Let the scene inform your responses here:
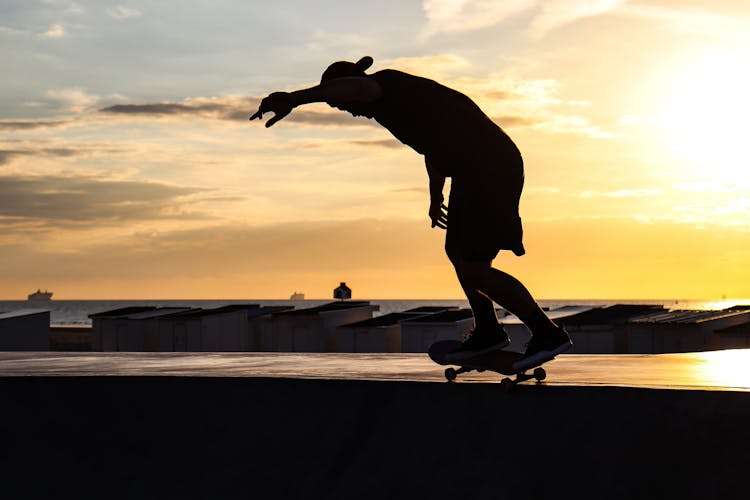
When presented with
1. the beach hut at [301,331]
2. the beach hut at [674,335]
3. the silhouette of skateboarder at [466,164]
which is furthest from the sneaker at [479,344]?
the beach hut at [301,331]

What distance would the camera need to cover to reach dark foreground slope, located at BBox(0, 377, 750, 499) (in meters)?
6.36

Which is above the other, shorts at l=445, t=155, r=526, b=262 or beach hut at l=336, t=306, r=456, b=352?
shorts at l=445, t=155, r=526, b=262

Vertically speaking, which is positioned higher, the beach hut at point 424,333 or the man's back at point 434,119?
the man's back at point 434,119

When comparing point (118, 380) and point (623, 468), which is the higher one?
point (118, 380)

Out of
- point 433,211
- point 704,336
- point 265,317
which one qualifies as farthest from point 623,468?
point 265,317

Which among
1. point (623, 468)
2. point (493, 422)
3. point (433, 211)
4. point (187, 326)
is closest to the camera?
point (623, 468)

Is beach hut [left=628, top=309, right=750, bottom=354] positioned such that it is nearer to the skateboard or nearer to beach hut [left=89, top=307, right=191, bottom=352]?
beach hut [left=89, top=307, right=191, bottom=352]

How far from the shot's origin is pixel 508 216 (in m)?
7.68

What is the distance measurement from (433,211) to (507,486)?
2.96m

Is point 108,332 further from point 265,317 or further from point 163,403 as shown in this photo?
point 163,403

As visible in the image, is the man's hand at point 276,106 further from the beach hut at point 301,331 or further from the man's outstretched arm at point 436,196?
the beach hut at point 301,331

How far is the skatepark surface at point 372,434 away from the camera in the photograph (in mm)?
6379

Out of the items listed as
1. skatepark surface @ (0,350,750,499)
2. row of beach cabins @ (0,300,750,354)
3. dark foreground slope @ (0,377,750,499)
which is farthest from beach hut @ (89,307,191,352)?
dark foreground slope @ (0,377,750,499)

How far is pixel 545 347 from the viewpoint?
7492mm
